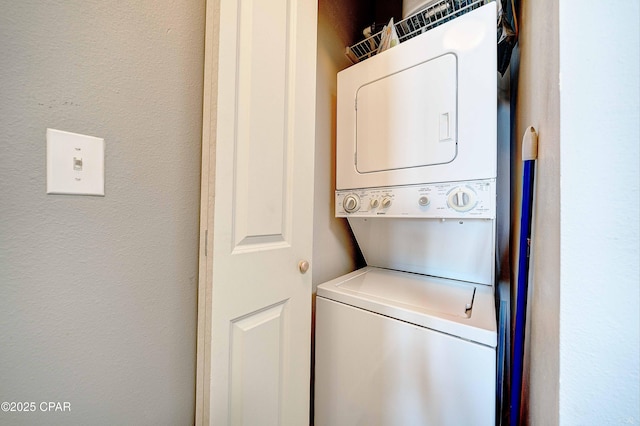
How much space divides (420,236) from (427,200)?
35 centimetres

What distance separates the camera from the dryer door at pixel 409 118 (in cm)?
119

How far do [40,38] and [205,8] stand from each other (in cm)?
52

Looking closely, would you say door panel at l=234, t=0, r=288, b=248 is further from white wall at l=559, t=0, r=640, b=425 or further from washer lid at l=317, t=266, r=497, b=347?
white wall at l=559, t=0, r=640, b=425

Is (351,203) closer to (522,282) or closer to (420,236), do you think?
(420,236)

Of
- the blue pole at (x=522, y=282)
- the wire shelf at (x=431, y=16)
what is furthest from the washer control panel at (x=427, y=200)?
the wire shelf at (x=431, y=16)

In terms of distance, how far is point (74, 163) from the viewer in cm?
59

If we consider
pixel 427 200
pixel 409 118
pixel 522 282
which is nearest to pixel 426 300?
pixel 522 282

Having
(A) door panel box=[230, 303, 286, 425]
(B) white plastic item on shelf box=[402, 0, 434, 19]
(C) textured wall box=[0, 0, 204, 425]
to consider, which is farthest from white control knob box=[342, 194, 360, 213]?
(B) white plastic item on shelf box=[402, 0, 434, 19]

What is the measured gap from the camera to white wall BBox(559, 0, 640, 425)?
0.39 metres

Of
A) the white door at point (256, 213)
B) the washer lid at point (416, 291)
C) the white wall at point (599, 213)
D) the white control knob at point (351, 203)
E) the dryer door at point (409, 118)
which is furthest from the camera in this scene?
the white control knob at point (351, 203)

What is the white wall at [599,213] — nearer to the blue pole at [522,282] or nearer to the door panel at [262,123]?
the blue pole at [522,282]

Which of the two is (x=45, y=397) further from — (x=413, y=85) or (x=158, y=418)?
(x=413, y=85)

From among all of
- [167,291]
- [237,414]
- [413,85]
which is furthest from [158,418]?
[413,85]

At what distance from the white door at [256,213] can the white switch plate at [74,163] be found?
0.28 metres
